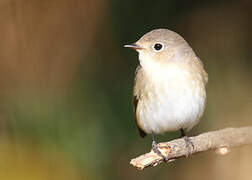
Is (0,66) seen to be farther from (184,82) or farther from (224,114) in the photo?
(224,114)

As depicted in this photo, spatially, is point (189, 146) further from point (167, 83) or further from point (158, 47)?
point (158, 47)

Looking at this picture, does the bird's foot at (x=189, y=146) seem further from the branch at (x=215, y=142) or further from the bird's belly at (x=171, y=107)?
the bird's belly at (x=171, y=107)

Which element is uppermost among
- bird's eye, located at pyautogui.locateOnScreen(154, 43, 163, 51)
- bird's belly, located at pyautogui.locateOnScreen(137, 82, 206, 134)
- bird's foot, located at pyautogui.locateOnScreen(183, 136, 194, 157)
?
bird's eye, located at pyautogui.locateOnScreen(154, 43, 163, 51)

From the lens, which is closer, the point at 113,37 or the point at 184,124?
the point at 184,124

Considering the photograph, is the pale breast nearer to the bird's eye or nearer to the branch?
the bird's eye

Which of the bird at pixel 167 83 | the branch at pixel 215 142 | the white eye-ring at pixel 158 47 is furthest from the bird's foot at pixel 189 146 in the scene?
the white eye-ring at pixel 158 47

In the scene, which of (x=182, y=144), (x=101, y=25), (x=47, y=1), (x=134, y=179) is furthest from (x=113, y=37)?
(x=182, y=144)

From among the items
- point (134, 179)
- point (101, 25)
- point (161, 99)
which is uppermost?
point (101, 25)

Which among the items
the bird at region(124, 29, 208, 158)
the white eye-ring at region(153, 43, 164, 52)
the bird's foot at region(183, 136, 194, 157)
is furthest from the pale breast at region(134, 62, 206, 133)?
the bird's foot at region(183, 136, 194, 157)
